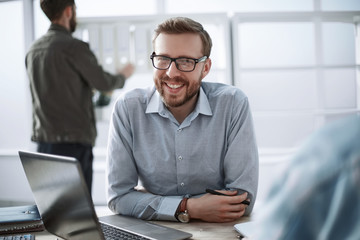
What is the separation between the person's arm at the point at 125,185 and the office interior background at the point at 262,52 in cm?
190

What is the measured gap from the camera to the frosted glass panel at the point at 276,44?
11.7 feet

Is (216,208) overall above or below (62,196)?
below

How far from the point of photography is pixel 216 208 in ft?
4.10

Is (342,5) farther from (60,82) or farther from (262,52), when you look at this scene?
(60,82)

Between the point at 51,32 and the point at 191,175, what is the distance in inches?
55.0

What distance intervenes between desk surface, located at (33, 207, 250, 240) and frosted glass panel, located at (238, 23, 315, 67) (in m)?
2.51

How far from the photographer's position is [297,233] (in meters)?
0.38

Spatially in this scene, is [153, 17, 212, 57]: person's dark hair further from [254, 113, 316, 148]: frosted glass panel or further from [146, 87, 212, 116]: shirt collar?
[254, 113, 316, 148]: frosted glass panel

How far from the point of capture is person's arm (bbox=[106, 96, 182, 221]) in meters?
1.31

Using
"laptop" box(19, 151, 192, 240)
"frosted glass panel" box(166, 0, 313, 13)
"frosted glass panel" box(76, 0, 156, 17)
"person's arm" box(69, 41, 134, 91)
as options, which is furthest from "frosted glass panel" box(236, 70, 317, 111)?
"laptop" box(19, 151, 192, 240)

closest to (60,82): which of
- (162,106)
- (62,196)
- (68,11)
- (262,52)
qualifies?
(68,11)

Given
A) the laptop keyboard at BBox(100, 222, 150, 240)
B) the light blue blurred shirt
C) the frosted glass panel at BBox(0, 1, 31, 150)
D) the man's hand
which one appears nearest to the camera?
the light blue blurred shirt

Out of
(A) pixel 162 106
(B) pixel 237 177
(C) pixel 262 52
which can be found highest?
(C) pixel 262 52

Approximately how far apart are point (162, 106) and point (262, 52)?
223 centimetres
